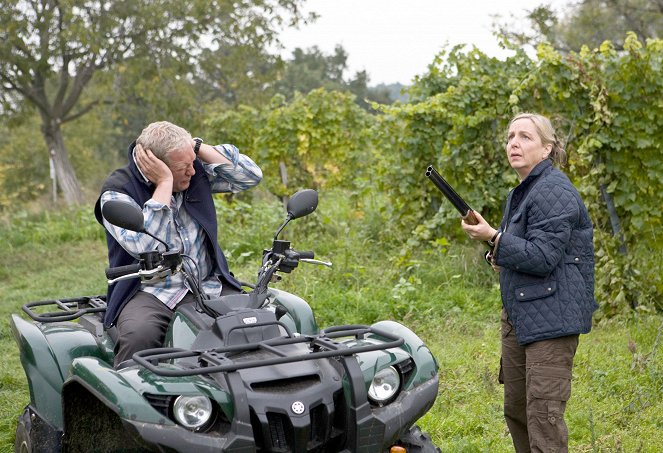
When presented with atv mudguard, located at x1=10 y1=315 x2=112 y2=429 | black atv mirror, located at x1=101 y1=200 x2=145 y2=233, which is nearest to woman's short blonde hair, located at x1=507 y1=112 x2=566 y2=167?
black atv mirror, located at x1=101 y1=200 x2=145 y2=233

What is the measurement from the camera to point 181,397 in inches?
117

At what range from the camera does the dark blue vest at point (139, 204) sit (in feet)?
12.9

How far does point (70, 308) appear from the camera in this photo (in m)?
4.78

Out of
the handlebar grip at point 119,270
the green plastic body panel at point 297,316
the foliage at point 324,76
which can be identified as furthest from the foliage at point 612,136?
the foliage at point 324,76

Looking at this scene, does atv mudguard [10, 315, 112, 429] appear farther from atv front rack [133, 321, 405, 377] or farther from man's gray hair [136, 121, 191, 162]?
man's gray hair [136, 121, 191, 162]

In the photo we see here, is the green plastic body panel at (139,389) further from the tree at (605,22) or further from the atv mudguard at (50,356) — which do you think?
the tree at (605,22)

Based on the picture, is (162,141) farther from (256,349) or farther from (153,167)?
(256,349)

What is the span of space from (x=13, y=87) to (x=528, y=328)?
2343 cm

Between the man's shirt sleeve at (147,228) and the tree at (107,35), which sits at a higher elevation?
the tree at (107,35)

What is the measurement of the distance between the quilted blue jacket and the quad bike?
21.4 inches

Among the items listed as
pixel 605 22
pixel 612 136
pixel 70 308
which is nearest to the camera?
pixel 70 308

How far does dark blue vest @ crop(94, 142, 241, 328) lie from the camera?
3945 millimetres

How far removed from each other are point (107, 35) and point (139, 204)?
21.0 m

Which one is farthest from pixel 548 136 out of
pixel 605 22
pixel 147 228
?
pixel 605 22
